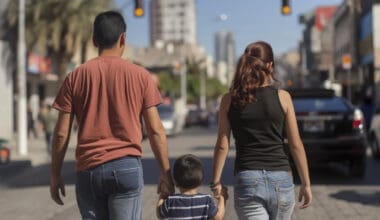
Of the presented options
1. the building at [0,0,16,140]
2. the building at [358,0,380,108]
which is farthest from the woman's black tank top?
the building at [358,0,380,108]

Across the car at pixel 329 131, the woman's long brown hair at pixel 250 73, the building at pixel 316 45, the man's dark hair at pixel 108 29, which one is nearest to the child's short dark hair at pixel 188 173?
the woman's long brown hair at pixel 250 73

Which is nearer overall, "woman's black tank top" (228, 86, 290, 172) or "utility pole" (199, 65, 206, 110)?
"woman's black tank top" (228, 86, 290, 172)

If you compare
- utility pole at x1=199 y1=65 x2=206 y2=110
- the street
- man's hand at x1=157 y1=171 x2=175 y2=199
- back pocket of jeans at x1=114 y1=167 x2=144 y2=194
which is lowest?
utility pole at x1=199 y1=65 x2=206 y2=110

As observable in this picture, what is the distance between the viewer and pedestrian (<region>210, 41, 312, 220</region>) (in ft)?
13.8

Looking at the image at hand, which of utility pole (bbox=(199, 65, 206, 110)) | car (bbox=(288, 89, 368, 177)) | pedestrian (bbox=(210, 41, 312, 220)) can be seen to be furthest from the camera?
utility pole (bbox=(199, 65, 206, 110))

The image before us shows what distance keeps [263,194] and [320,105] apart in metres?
8.53

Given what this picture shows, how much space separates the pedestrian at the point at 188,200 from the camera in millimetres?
4121

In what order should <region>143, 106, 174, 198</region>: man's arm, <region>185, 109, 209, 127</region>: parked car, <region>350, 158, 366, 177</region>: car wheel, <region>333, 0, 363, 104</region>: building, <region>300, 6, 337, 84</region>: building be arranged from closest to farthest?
<region>143, 106, 174, 198</region>: man's arm, <region>350, 158, 366, 177</region>: car wheel, <region>185, 109, 209, 127</region>: parked car, <region>333, 0, 363, 104</region>: building, <region>300, 6, 337, 84</region>: building

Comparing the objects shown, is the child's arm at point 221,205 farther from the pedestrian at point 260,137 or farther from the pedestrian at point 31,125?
the pedestrian at point 31,125

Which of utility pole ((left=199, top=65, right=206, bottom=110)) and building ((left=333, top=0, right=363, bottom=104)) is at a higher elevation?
building ((left=333, top=0, right=363, bottom=104))

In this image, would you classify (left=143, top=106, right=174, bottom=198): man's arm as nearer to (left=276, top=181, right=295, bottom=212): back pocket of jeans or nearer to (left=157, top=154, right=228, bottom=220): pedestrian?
(left=157, top=154, right=228, bottom=220): pedestrian

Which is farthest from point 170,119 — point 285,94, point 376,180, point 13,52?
point 285,94

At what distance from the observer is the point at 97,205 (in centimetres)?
398

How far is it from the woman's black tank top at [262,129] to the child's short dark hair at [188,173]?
0.27 meters
